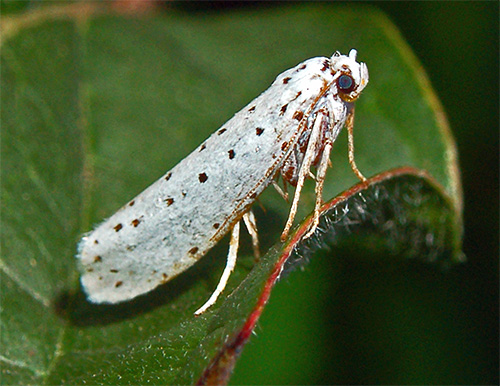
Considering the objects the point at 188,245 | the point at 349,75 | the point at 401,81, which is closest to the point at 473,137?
the point at 401,81

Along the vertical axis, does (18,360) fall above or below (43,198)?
below

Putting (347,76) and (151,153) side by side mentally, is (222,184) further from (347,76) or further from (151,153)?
(151,153)

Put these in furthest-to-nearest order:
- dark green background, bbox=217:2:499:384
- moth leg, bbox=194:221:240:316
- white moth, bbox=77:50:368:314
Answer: dark green background, bbox=217:2:499:384, white moth, bbox=77:50:368:314, moth leg, bbox=194:221:240:316

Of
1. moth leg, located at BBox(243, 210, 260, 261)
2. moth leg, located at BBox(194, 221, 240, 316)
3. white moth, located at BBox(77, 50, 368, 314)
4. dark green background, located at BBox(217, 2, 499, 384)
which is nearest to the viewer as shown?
moth leg, located at BBox(194, 221, 240, 316)

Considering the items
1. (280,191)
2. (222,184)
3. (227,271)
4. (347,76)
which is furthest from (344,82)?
(227,271)

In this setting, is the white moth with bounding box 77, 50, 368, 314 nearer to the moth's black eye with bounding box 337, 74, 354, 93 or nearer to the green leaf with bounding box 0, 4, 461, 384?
the moth's black eye with bounding box 337, 74, 354, 93

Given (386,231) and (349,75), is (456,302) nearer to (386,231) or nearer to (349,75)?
(386,231)

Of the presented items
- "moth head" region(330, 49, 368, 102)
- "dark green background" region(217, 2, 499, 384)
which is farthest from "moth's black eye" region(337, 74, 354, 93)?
"dark green background" region(217, 2, 499, 384)
